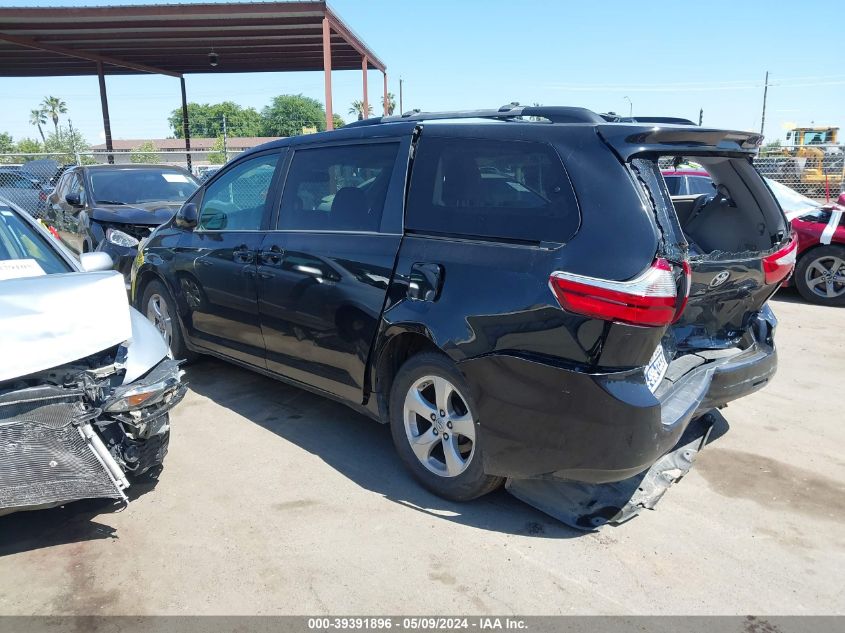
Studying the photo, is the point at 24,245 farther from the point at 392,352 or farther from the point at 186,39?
the point at 186,39

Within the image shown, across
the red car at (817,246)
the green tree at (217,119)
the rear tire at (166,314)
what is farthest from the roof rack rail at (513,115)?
the green tree at (217,119)

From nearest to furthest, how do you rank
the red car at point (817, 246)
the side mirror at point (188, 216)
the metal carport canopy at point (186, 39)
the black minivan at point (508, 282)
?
1. the black minivan at point (508, 282)
2. the side mirror at point (188, 216)
3. the red car at point (817, 246)
4. the metal carport canopy at point (186, 39)

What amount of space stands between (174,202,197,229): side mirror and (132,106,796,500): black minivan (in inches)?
19.1

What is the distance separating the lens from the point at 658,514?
3338mm

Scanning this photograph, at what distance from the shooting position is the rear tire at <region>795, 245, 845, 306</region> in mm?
8164

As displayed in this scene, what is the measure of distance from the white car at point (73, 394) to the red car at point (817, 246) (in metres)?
6.98

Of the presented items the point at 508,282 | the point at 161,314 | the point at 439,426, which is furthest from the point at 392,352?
the point at 161,314

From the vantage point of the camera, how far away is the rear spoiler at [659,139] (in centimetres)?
285

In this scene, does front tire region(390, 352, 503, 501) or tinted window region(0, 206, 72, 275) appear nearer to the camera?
front tire region(390, 352, 503, 501)

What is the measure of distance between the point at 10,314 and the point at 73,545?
1.19m

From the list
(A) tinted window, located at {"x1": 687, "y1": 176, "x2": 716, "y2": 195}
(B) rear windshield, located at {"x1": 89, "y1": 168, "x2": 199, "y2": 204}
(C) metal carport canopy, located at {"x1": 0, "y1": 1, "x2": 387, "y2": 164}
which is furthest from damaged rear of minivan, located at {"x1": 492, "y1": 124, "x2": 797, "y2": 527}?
(C) metal carport canopy, located at {"x1": 0, "y1": 1, "x2": 387, "y2": 164}

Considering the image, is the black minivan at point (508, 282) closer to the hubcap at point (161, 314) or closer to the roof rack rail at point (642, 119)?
the roof rack rail at point (642, 119)

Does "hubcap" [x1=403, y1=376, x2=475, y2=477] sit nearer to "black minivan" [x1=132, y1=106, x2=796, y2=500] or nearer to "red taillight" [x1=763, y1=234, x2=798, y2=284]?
"black minivan" [x1=132, y1=106, x2=796, y2=500]

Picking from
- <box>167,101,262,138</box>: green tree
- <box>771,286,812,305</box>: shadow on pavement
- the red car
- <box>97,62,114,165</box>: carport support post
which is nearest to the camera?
the red car
